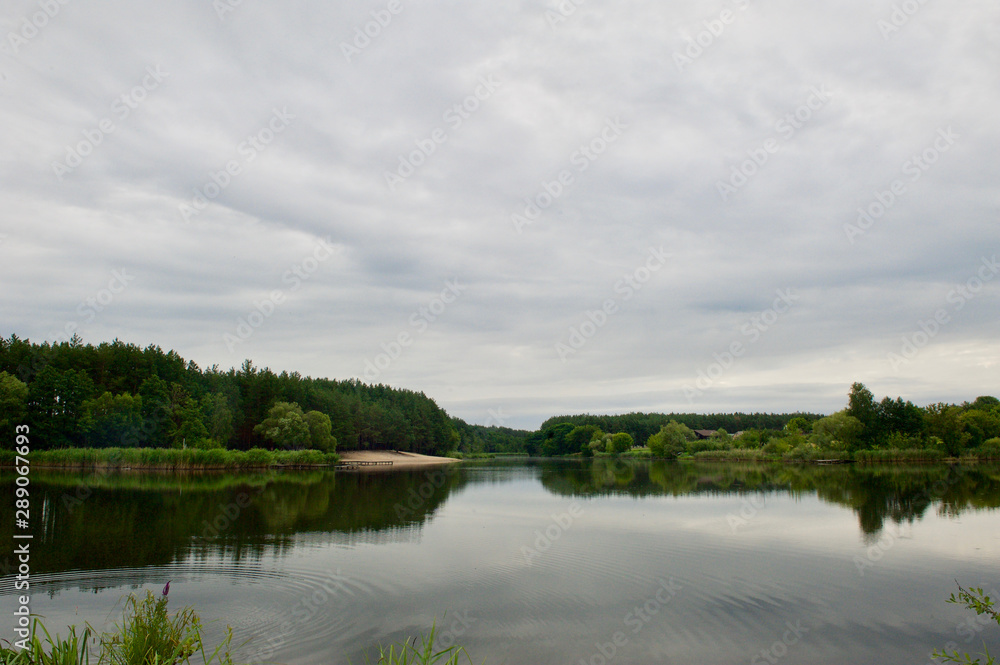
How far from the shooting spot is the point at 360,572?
45.2ft

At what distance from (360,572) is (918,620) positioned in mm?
11101

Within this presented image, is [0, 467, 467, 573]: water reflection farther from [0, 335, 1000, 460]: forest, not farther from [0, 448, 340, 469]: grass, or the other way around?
[0, 335, 1000, 460]: forest

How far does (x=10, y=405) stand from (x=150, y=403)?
11.5 m

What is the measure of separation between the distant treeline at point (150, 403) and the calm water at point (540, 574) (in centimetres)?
3548

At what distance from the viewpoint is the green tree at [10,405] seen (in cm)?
5416

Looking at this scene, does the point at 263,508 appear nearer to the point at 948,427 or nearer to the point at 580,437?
the point at 948,427

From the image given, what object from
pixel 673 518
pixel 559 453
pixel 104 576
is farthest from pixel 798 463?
pixel 559 453

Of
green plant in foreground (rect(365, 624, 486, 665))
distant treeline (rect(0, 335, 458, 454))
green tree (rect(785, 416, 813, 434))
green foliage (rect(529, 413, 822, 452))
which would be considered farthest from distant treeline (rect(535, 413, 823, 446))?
green plant in foreground (rect(365, 624, 486, 665))

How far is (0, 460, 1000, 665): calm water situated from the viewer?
31.3 ft

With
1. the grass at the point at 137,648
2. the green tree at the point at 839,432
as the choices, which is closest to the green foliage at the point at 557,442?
the green tree at the point at 839,432

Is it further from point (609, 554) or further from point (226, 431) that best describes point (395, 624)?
point (226, 431)

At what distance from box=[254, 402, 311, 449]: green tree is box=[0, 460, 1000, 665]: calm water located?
41829 mm

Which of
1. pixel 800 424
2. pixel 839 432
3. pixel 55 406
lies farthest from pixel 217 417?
pixel 800 424

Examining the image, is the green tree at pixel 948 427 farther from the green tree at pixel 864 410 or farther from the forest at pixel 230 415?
the green tree at pixel 864 410
